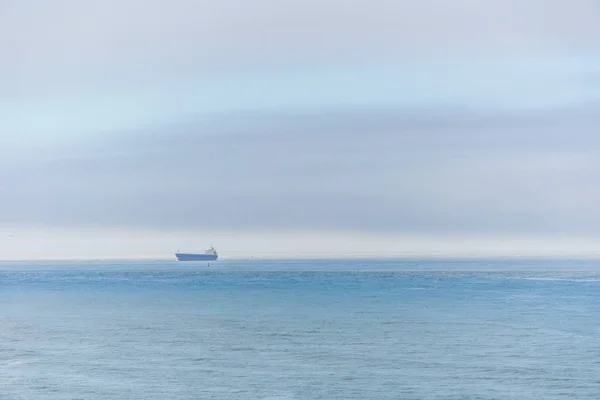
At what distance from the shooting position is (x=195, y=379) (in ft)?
119

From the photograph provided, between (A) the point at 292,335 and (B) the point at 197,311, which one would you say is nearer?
(A) the point at 292,335

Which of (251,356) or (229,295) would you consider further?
(229,295)

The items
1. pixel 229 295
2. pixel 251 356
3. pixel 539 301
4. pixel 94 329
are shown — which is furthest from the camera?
pixel 229 295

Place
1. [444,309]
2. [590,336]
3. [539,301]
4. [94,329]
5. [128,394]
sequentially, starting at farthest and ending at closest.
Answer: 1. [539,301]
2. [444,309]
3. [94,329]
4. [590,336]
5. [128,394]

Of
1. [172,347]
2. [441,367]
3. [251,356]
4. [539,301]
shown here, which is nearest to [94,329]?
[172,347]

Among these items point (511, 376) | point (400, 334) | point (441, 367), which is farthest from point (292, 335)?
point (511, 376)

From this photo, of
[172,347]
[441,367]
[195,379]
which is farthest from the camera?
[172,347]

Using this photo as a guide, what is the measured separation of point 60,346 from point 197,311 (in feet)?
76.2

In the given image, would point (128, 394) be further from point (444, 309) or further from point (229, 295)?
point (229, 295)

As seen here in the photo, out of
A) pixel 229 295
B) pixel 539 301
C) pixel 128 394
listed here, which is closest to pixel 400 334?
pixel 128 394

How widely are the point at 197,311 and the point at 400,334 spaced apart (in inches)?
954

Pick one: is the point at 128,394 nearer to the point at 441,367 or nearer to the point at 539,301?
the point at 441,367

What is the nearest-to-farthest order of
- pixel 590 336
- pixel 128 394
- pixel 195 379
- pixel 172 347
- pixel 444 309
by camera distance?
1. pixel 128 394
2. pixel 195 379
3. pixel 172 347
4. pixel 590 336
5. pixel 444 309

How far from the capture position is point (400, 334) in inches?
2010
